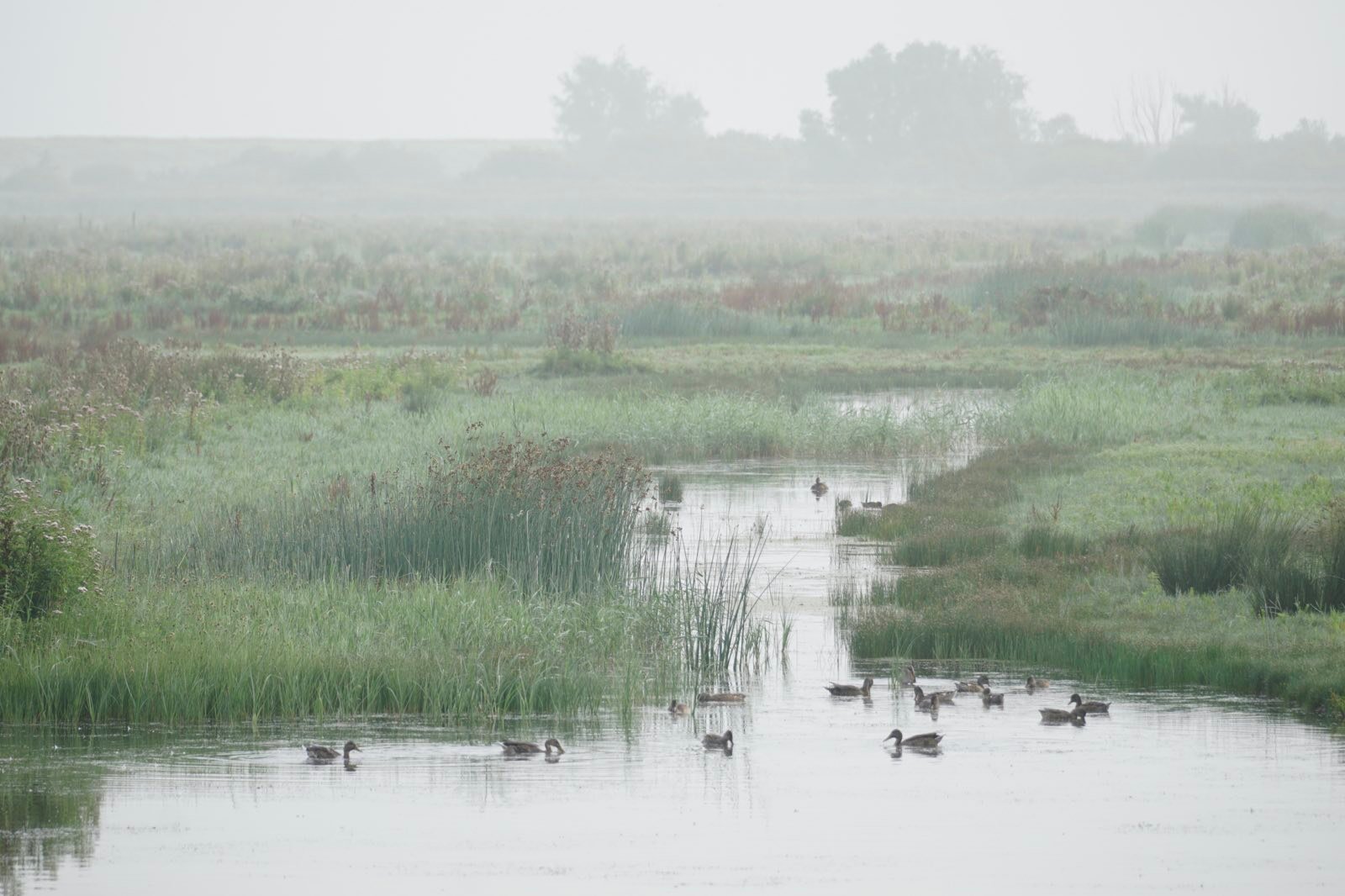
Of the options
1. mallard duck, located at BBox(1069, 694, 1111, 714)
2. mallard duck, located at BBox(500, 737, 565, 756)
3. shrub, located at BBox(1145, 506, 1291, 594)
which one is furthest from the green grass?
shrub, located at BBox(1145, 506, 1291, 594)

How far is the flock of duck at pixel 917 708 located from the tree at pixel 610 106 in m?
124

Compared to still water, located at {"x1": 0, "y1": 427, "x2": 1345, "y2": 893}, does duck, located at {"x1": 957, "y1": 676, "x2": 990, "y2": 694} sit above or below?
above

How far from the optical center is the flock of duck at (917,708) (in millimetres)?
10477

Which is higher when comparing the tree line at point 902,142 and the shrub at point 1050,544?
the tree line at point 902,142

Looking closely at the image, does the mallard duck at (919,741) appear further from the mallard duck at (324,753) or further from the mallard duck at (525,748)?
the mallard duck at (324,753)

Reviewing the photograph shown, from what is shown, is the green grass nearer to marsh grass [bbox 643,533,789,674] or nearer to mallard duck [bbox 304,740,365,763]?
marsh grass [bbox 643,533,789,674]

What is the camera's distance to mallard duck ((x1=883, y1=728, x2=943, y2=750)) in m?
10.8

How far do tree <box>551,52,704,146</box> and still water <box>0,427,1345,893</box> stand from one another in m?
125

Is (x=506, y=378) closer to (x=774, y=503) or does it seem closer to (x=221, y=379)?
(x=221, y=379)

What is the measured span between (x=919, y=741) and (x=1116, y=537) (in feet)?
20.1

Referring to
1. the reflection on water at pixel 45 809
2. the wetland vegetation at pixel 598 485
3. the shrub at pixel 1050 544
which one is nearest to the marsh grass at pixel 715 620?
the wetland vegetation at pixel 598 485

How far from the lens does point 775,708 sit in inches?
472

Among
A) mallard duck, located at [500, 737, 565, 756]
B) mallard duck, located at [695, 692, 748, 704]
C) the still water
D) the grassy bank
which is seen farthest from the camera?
the grassy bank

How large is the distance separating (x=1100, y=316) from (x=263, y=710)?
28.6 m
